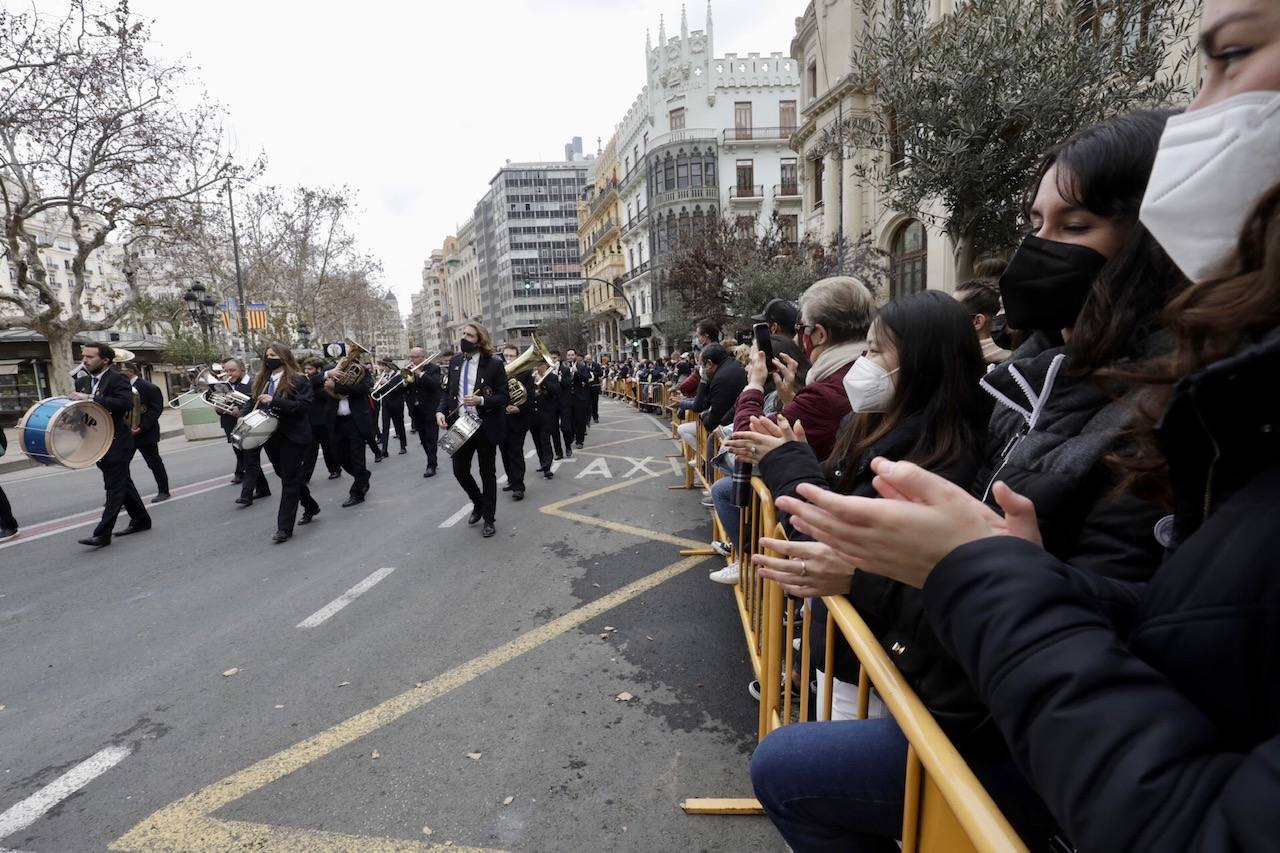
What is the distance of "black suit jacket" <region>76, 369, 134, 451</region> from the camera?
665cm

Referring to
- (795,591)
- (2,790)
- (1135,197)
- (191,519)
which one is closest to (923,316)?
(1135,197)

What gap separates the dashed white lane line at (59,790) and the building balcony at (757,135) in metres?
43.5

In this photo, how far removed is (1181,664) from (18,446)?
1613 centimetres

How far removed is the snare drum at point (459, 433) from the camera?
6.36 m

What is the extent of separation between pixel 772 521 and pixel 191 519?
7.58 m

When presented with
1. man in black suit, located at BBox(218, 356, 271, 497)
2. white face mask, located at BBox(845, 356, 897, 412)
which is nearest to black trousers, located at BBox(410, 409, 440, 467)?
man in black suit, located at BBox(218, 356, 271, 497)

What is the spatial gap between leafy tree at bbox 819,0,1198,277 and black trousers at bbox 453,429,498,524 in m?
5.71

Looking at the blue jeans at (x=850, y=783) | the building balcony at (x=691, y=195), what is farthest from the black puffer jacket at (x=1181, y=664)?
the building balcony at (x=691, y=195)

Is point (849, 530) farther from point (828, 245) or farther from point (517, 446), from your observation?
point (828, 245)

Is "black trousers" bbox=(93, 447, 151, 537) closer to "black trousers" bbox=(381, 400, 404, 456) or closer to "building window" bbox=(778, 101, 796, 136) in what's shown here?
"black trousers" bbox=(381, 400, 404, 456)

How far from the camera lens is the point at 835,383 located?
2.97 m

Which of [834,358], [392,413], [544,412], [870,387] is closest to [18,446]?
[392,413]

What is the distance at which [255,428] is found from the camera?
6.45 meters

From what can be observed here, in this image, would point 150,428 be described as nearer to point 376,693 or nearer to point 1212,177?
point 376,693
